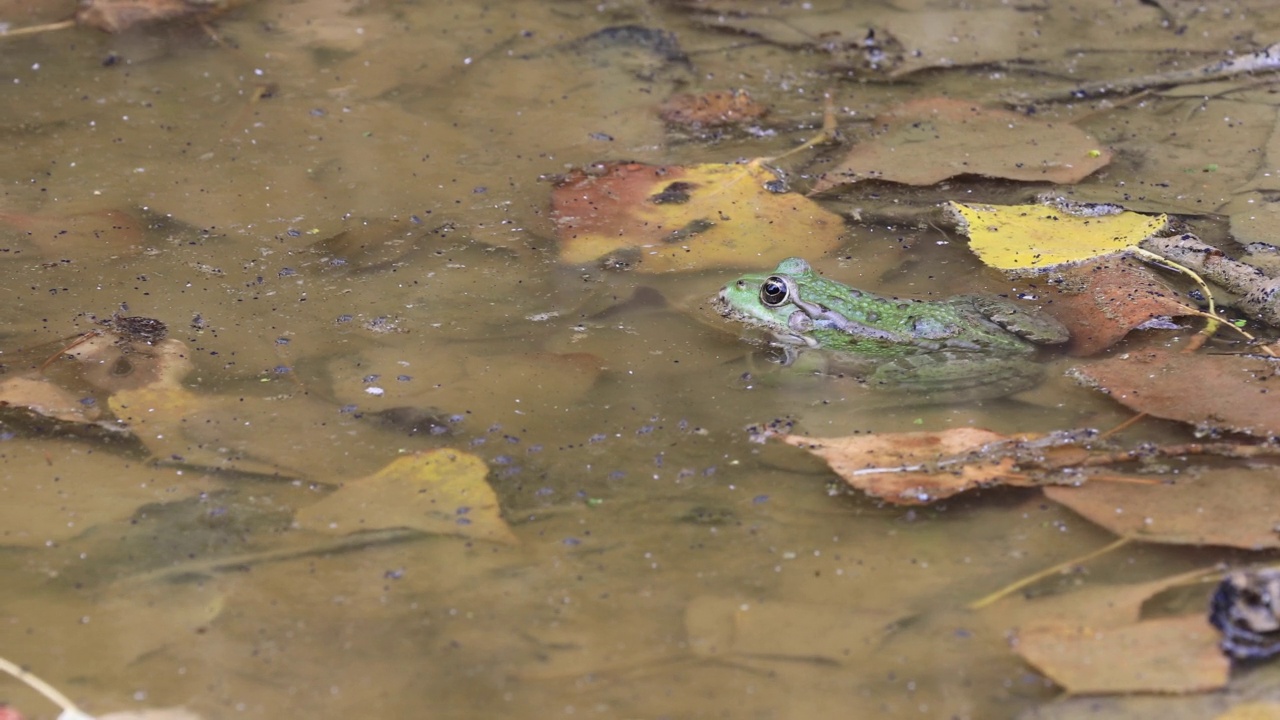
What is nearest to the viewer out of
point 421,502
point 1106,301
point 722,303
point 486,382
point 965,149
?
point 421,502

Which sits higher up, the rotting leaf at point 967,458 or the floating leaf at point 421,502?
the rotting leaf at point 967,458

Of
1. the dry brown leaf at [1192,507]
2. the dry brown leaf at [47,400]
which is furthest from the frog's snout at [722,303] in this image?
the dry brown leaf at [47,400]

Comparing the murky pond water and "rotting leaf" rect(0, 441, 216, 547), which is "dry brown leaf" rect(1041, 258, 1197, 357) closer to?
the murky pond water

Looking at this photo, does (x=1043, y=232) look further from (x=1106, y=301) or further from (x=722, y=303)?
(x=722, y=303)

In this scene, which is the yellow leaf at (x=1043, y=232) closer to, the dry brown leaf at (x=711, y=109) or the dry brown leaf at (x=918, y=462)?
the dry brown leaf at (x=918, y=462)

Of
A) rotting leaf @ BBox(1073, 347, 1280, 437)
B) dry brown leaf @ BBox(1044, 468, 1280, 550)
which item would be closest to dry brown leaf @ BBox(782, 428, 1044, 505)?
dry brown leaf @ BBox(1044, 468, 1280, 550)

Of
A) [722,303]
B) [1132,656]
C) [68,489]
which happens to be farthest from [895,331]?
[68,489]
